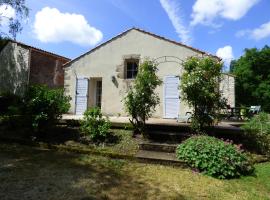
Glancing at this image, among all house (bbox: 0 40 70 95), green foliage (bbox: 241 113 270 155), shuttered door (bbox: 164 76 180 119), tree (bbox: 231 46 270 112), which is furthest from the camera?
tree (bbox: 231 46 270 112)

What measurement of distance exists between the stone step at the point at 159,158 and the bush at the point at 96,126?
61.9 inches

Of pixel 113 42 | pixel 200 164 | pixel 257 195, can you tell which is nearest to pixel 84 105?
pixel 113 42

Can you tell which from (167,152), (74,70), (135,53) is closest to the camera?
(167,152)

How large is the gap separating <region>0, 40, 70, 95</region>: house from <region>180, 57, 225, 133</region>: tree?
43.2 feet

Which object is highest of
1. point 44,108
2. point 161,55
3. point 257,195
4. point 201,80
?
point 161,55

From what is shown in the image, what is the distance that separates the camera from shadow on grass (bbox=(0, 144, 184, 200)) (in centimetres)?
510

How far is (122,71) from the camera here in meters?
15.4

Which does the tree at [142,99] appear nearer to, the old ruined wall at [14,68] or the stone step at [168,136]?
the stone step at [168,136]

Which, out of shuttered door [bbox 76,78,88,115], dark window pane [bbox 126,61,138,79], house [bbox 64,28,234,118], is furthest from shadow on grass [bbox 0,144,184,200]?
shuttered door [bbox 76,78,88,115]

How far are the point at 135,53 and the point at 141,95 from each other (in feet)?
21.7

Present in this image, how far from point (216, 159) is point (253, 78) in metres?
33.5

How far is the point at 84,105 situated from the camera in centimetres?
1616

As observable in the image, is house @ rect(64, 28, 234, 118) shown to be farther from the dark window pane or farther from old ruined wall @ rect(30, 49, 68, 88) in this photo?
old ruined wall @ rect(30, 49, 68, 88)

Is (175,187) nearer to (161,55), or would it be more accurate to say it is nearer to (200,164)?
(200,164)
